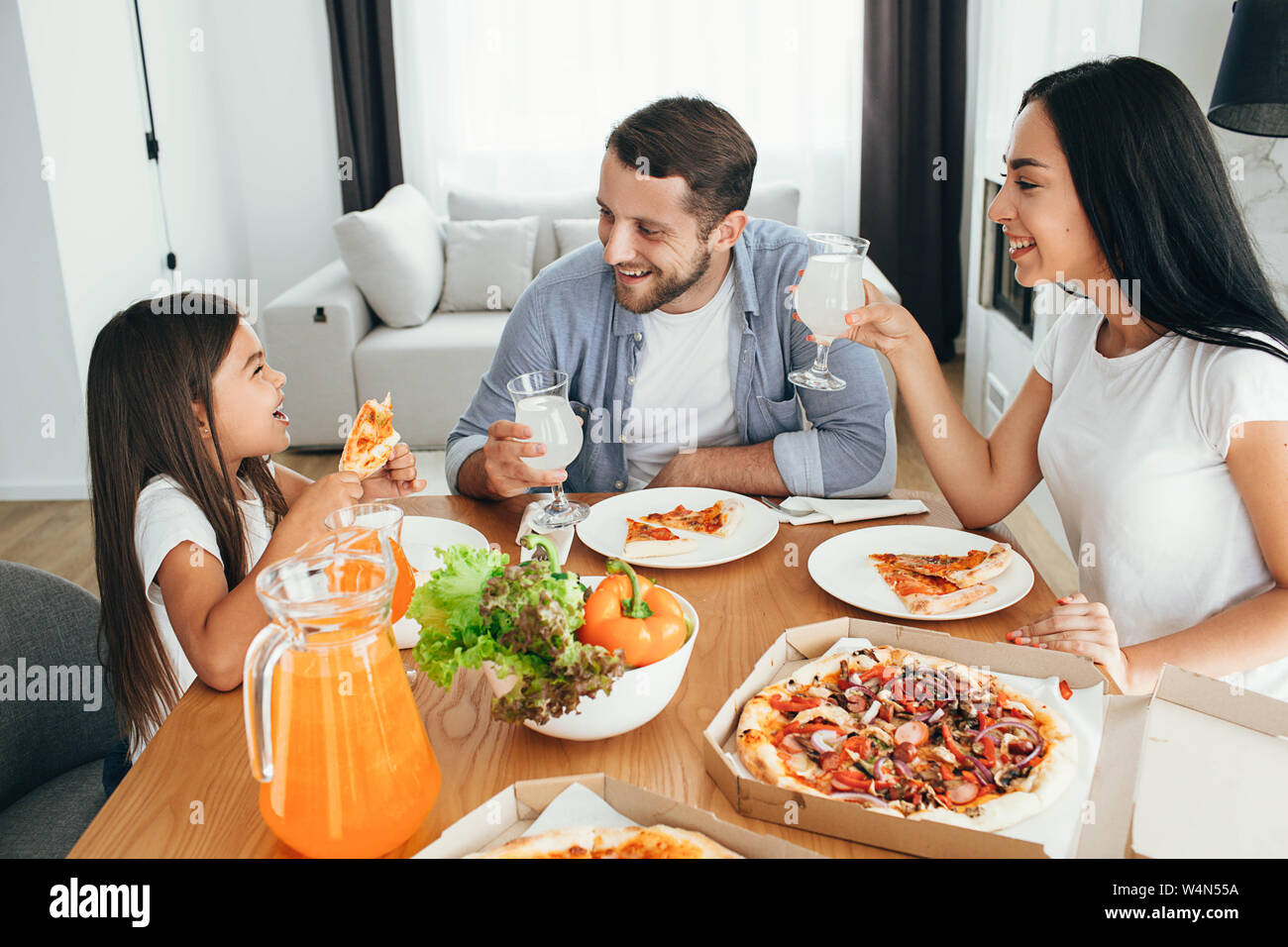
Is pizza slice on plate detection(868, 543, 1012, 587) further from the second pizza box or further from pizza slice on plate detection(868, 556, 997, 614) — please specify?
the second pizza box

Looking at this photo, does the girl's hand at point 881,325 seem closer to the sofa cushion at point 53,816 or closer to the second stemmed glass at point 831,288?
the second stemmed glass at point 831,288

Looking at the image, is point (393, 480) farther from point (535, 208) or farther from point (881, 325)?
point (535, 208)

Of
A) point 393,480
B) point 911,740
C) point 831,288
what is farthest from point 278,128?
point 911,740

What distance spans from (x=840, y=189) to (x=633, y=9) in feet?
4.89

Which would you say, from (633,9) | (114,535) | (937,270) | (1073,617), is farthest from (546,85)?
(1073,617)

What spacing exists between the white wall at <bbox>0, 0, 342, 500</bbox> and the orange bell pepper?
3925mm

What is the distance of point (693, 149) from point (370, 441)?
2.86 feet

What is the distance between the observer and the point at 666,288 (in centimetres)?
208

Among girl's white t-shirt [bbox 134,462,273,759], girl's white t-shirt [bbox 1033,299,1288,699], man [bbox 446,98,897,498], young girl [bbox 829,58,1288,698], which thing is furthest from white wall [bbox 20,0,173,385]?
girl's white t-shirt [bbox 1033,299,1288,699]

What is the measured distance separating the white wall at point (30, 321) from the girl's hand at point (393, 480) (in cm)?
311

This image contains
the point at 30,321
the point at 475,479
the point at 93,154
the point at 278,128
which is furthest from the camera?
the point at 278,128

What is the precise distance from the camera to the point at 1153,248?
1.45 metres

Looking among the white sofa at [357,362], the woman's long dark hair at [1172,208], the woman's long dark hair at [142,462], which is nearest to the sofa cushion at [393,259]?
the white sofa at [357,362]
